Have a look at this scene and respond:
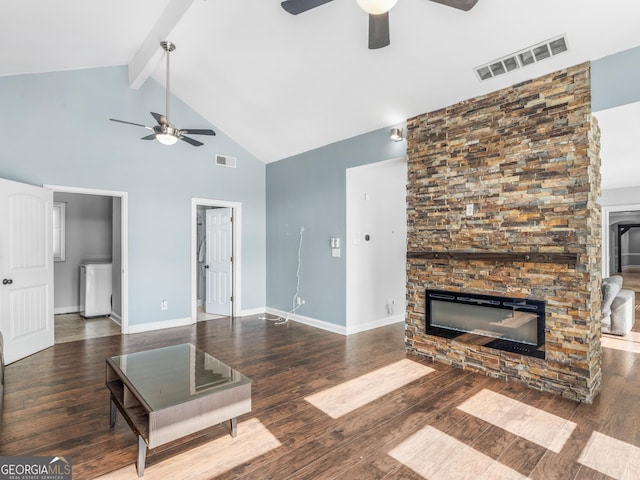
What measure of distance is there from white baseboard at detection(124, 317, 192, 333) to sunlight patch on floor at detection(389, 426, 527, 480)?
4373 millimetres

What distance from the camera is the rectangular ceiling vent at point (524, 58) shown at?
A: 2.92 meters

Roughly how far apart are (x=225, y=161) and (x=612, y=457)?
6.01 metres

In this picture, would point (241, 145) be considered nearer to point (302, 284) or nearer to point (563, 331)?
point (302, 284)

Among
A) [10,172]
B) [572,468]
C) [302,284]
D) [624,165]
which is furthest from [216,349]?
[624,165]

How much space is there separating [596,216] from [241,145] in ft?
17.4

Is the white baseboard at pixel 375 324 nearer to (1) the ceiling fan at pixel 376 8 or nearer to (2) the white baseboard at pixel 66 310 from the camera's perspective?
(1) the ceiling fan at pixel 376 8

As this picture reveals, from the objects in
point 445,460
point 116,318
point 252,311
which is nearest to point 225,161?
point 252,311

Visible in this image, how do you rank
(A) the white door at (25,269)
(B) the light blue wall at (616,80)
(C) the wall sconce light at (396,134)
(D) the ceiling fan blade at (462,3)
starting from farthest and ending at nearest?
(C) the wall sconce light at (396,134)
(A) the white door at (25,269)
(B) the light blue wall at (616,80)
(D) the ceiling fan blade at (462,3)

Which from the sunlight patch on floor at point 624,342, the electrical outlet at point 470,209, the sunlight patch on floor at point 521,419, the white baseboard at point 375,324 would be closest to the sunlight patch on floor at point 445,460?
the sunlight patch on floor at point 521,419

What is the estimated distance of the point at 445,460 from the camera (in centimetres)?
219

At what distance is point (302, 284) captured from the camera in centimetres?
596

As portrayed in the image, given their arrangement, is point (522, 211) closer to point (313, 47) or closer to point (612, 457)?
point (612, 457)

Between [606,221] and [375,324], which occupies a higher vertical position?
[606,221]

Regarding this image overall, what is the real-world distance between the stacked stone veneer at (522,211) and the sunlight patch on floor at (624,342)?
180cm
